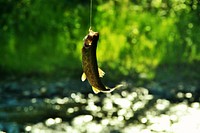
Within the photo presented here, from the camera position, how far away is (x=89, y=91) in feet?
51.3

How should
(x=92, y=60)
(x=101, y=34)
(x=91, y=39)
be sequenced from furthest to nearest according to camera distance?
1. (x=101, y=34)
2. (x=92, y=60)
3. (x=91, y=39)

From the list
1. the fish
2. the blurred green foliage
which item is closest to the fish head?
the fish

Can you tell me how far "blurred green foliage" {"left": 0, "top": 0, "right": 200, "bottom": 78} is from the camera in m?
18.1

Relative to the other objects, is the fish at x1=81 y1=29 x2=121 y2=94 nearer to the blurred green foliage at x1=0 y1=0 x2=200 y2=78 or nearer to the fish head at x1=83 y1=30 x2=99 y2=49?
the fish head at x1=83 y1=30 x2=99 y2=49

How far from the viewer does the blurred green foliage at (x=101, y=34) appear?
1812 cm

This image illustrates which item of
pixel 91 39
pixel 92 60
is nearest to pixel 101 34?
pixel 92 60

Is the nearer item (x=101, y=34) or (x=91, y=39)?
(x=91, y=39)

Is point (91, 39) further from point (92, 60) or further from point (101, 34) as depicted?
point (101, 34)

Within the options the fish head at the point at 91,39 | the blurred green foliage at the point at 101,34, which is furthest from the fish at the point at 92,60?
the blurred green foliage at the point at 101,34

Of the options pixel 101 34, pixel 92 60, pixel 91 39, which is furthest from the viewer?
pixel 101 34

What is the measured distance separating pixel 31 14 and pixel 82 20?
1970 mm

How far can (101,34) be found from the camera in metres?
18.9

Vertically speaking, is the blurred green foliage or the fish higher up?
the blurred green foliage

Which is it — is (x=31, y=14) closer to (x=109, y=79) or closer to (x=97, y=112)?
(x=109, y=79)
